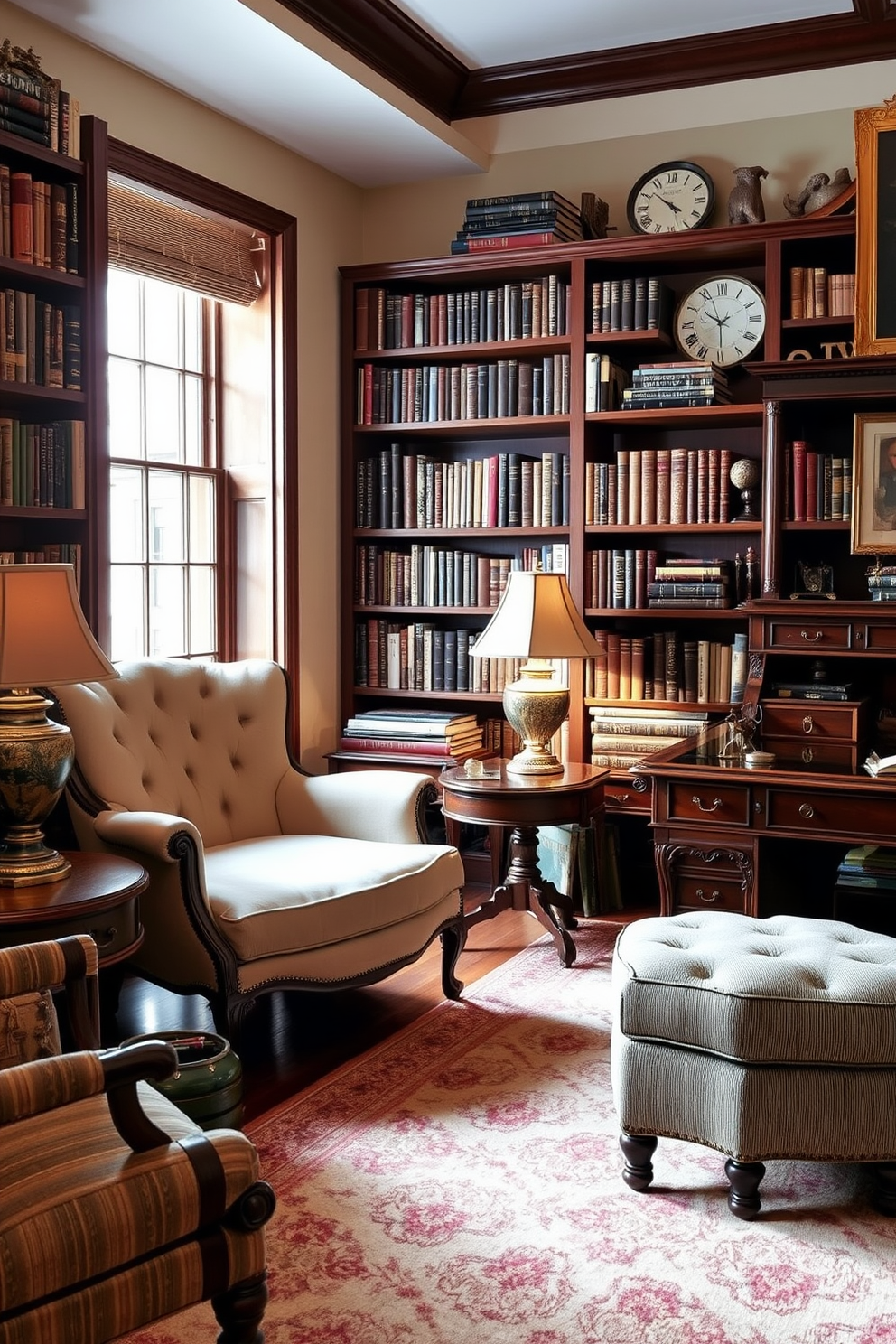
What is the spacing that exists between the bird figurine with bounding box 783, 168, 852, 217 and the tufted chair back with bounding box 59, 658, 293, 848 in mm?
2368

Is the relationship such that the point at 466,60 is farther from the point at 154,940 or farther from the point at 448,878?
the point at 154,940

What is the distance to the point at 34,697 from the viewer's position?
2902mm

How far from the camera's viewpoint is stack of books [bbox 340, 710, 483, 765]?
4848 millimetres

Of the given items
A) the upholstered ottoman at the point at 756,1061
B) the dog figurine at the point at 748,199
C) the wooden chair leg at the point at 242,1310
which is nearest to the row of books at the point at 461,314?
the dog figurine at the point at 748,199

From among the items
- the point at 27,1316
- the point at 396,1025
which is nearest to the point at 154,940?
the point at 396,1025

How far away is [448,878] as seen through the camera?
3.67 metres

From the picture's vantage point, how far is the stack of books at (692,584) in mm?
4504

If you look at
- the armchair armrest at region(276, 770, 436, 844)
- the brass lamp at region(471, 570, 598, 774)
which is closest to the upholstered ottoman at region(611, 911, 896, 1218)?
the armchair armrest at region(276, 770, 436, 844)

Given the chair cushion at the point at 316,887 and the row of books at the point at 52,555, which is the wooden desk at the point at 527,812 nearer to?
the chair cushion at the point at 316,887

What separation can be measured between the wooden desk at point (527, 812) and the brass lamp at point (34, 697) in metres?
1.43

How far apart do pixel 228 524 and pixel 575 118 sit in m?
1.99

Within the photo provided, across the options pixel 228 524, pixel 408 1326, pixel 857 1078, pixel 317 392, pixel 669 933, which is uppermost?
pixel 317 392

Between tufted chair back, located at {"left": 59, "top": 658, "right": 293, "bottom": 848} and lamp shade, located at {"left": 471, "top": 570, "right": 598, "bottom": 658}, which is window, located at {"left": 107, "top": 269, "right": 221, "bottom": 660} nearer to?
tufted chair back, located at {"left": 59, "top": 658, "right": 293, "bottom": 848}

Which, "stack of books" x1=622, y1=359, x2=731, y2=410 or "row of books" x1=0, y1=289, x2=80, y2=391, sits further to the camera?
"stack of books" x1=622, y1=359, x2=731, y2=410
